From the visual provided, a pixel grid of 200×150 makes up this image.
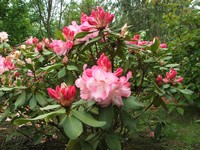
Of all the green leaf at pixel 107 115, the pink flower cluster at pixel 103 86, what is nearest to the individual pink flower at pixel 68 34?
the pink flower cluster at pixel 103 86

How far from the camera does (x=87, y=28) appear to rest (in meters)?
1.60

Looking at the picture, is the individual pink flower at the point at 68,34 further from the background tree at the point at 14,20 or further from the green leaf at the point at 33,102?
the background tree at the point at 14,20

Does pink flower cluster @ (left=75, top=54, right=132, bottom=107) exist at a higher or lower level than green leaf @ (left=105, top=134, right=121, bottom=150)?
higher

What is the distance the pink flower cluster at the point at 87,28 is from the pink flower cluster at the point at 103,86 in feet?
0.90

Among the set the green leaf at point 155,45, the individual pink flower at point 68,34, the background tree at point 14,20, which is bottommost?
the background tree at point 14,20

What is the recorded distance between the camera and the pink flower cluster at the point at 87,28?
1.56 meters


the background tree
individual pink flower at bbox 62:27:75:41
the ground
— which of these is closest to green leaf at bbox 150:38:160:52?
individual pink flower at bbox 62:27:75:41

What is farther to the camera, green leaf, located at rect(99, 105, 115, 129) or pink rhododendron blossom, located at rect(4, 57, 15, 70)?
pink rhododendron blossom, located at rect(4, 57, 15, 70)

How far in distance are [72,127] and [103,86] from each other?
23 centimetres

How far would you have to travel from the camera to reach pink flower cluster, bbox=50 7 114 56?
5.13 feet

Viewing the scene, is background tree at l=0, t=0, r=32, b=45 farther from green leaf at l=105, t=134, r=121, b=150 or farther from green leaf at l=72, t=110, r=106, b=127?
green leaf at l=72, t=110, r=106, b=127

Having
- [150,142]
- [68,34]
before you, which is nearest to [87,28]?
[68,34]

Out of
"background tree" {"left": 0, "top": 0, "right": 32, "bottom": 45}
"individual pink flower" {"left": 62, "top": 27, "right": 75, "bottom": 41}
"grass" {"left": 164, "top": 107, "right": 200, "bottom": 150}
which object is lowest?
"grass" {"left": 164, "top": 107, "right": 200, "bottom": 150}

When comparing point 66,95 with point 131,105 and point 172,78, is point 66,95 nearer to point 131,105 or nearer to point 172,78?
point 131,105
